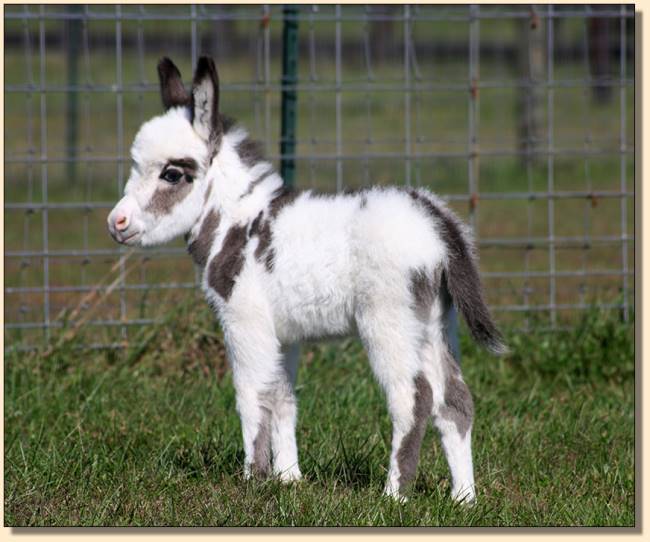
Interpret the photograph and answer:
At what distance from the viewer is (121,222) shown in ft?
15.9

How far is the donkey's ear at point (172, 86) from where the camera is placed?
5.03 m

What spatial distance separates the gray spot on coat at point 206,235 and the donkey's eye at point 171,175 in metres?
0.22

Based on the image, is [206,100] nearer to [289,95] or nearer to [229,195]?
[229,195]

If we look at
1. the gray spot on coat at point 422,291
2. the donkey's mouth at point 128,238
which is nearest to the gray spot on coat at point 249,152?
the donkey's mouth at point 128,238

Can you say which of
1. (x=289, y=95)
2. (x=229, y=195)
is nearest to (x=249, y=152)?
(x=229, y=195)

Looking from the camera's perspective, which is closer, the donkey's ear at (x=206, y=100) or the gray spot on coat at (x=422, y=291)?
the gray spot on coat at (x=422, y=291)

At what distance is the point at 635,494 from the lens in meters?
4.99

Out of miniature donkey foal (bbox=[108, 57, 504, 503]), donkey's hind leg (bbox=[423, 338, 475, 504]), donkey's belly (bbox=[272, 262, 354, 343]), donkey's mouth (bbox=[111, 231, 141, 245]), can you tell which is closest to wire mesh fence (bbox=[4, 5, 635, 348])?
miniature donkey foal (bbox=[108, 57, 504, 503])

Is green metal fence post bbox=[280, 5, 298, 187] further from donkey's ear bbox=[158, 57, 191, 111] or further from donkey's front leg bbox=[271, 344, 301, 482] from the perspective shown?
donkey's front leg bbox=[271, 344, 301, 482]

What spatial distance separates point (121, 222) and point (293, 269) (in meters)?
0.80

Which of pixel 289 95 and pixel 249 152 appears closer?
pixel 249 152

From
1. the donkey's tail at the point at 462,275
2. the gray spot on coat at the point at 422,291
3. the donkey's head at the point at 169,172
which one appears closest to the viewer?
the gray spot on coat at the point at 422,291

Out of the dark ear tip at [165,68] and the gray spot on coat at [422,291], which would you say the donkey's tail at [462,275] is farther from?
the dark ear tip at [165,68]

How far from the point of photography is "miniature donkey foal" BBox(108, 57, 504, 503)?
180 inches
